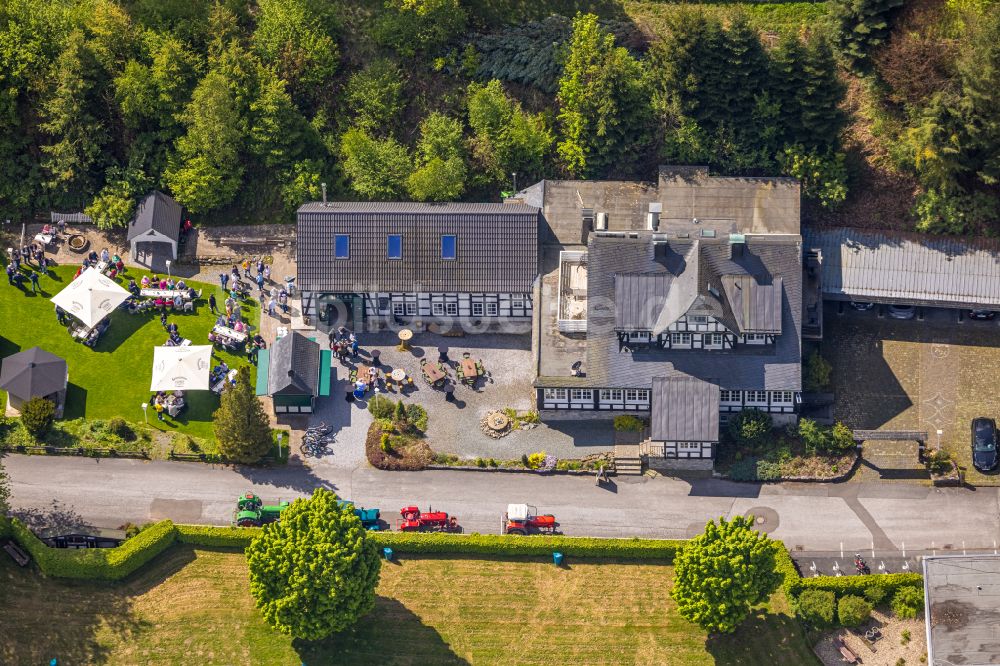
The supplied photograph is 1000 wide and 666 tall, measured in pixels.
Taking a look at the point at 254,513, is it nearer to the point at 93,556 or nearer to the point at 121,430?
the point at 93,556

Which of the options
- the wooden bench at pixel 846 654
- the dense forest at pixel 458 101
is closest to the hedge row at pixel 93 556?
the dense forest at pixel 458 101

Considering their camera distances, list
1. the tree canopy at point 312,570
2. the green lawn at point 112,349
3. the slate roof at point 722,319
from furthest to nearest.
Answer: the green lawn at point 112,349 → the slate roof at point 722,319 → the tree canopy at point 312,570

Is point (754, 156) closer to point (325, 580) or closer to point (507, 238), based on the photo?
point (507, 238)

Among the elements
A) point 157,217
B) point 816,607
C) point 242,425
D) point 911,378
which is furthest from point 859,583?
point 157,217

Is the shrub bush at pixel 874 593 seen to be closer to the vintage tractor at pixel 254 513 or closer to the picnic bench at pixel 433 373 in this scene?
the picnic bench at pixel 433 373

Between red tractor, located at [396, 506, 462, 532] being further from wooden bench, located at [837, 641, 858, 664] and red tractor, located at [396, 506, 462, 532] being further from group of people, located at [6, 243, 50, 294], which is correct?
group of people, located at [6, 243, 50, 294]
